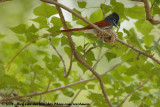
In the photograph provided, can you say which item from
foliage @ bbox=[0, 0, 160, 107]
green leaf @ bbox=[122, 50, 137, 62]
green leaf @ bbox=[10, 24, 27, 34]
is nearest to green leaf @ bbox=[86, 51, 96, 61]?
foliage @ bbox=[0, 0, 160, 107]

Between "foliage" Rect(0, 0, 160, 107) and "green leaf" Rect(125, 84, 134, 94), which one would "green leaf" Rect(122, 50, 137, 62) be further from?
"green leaf" Rect(125, 84, 134, 94)

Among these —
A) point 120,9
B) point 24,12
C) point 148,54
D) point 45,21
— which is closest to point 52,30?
point 45,21

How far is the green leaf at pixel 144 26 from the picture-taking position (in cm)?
116

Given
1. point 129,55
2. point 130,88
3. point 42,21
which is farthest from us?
point 130,88

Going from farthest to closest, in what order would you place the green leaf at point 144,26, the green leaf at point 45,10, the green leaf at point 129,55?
A: the green leaf at point 144,26 → the green leaf at point 129,55 → the green leaf at point 45,10

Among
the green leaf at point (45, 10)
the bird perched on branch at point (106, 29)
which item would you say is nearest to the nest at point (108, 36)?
the bird perched on branch at point (106, 29)

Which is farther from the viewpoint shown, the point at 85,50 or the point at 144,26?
the point at 144,26

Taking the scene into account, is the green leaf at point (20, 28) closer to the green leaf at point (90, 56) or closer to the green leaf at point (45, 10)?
the green leaf at point (45, 10)

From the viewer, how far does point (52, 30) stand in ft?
2.85

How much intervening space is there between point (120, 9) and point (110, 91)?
0.55 meters

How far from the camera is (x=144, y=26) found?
117cm

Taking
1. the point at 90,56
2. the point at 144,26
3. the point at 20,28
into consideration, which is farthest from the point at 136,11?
the point at 20,28

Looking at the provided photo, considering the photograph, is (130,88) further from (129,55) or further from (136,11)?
(136,11)

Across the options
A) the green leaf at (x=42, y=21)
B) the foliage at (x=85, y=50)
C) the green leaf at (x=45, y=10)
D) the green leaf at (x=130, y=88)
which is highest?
the green leaf at (x=45, y=10)
